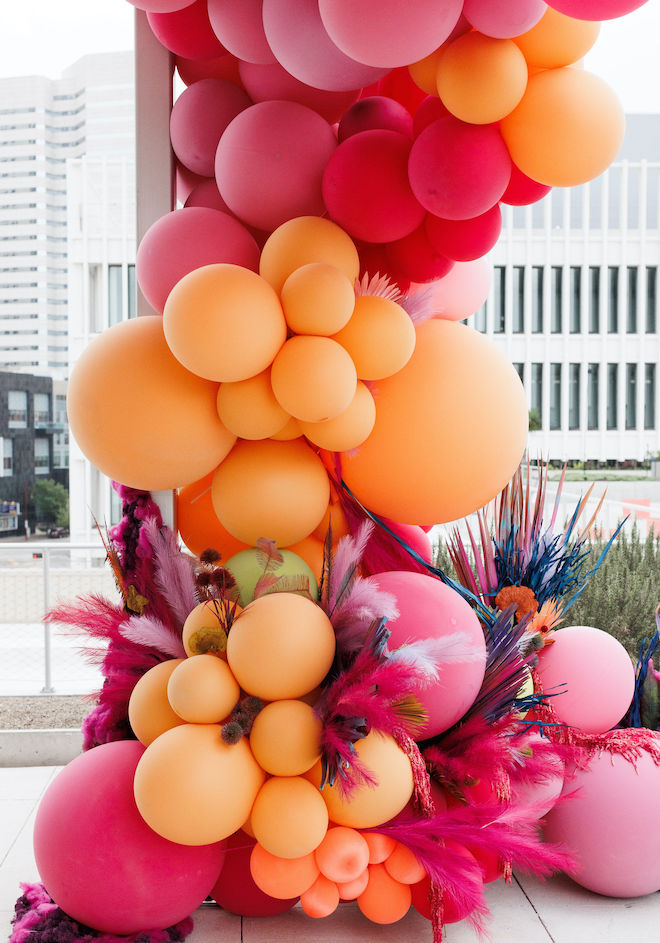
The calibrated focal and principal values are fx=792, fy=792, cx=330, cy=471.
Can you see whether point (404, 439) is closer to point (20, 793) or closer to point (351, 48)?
point (351, 48)

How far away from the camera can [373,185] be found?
1363 millimetres

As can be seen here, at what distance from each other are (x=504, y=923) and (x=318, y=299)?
1.23 m

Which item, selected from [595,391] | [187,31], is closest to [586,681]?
[187,31]

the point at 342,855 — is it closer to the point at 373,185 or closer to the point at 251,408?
the point at 251,408

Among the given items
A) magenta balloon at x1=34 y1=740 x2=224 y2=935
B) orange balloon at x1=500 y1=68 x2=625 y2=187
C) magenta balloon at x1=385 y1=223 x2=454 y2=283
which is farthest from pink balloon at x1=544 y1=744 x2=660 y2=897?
orange balloon at x1=500 y1=68 x2=625 y2=187

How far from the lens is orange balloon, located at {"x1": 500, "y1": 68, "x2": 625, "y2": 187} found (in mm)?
1216

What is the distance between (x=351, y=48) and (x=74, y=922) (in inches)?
59.6

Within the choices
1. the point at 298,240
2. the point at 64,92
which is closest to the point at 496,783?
the point at 298,240

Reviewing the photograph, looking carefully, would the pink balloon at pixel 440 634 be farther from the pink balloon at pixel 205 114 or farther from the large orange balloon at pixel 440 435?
the pink balloon at pixel 205 114

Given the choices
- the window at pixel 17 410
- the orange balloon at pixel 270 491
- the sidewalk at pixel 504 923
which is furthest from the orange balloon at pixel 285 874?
the window at pixel 17 410

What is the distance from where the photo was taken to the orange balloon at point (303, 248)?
4.40 feet

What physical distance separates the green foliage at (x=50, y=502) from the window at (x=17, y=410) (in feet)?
5.16

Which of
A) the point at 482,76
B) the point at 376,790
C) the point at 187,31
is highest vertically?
the point at 187,31

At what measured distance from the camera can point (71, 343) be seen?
18.9 m
